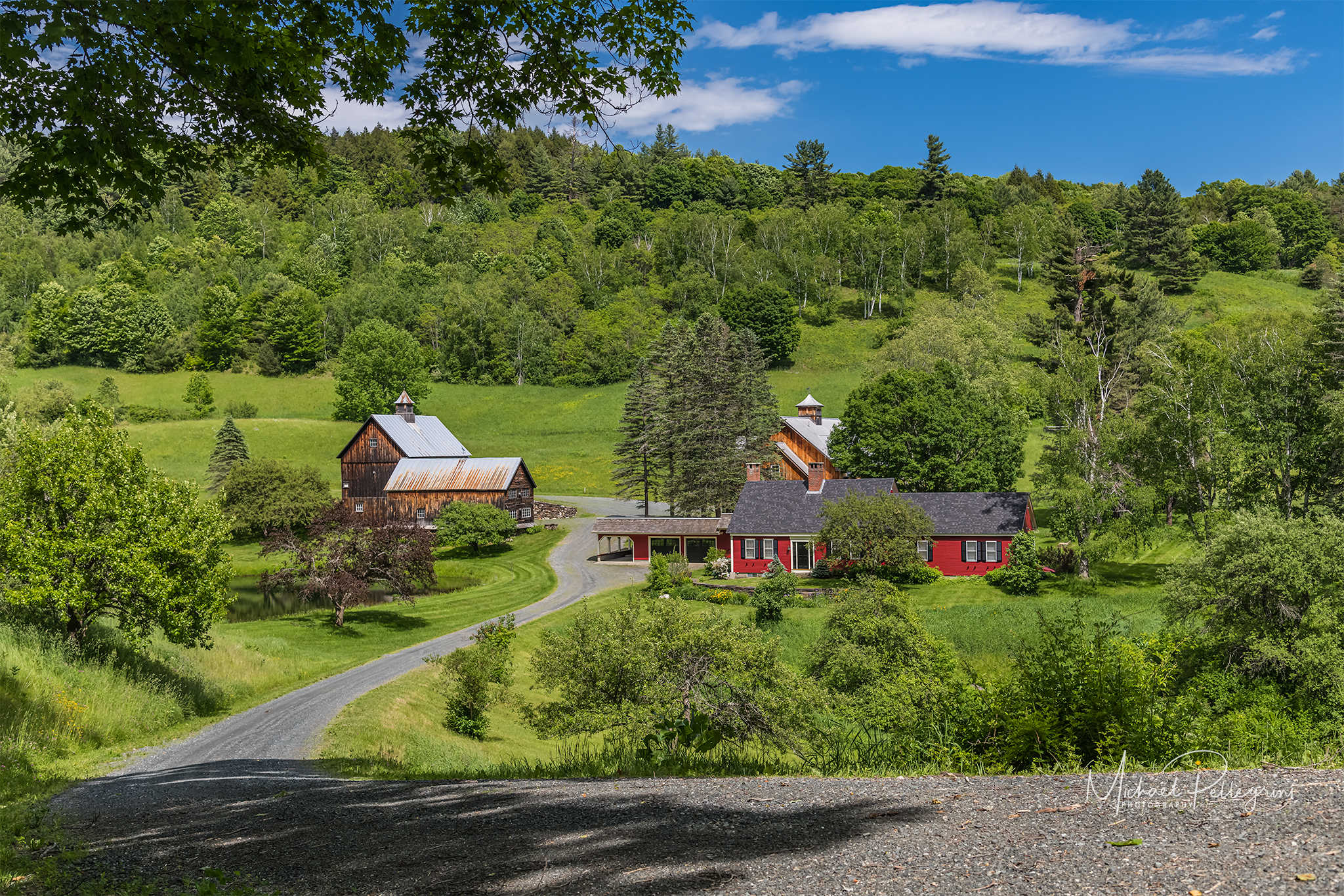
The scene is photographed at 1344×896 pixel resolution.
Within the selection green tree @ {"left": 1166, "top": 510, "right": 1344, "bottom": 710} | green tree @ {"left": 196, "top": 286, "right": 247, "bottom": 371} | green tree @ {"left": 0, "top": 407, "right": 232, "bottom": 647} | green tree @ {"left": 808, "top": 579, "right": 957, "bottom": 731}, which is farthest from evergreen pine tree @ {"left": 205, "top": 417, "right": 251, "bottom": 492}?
green tree @ {"left": 1166, "top": 510, "right": 1344, "bottom": 710}

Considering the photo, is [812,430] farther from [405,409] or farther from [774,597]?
[405,409]

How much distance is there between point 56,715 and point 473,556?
42320 millimetres

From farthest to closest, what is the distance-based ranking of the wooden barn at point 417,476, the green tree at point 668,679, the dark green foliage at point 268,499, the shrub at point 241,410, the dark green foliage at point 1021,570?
the shrub at point 241,410
the wooden barn at point 417,476
the dark green foliage at point 268,499
the dark green foliage at point 1021,570
the green tree at point 668,679

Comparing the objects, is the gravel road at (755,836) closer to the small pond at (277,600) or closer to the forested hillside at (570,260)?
the small pond at (277,600)

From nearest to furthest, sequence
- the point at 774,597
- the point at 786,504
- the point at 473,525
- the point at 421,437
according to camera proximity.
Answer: the point at 774,597 < the point at 786,504 < the point at 473,525 < the point at 421,437

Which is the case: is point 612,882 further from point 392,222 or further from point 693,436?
point 392,222

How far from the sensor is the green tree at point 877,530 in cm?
4444

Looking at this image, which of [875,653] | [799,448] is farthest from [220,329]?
[875,653]

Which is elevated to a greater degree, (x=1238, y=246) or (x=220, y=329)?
(x=1238, y=246)

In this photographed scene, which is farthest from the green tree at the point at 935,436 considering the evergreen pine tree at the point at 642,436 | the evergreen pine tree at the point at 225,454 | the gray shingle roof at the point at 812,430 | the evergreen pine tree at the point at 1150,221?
the evergreen pine tree at the point at 1150,221

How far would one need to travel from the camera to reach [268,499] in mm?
59219

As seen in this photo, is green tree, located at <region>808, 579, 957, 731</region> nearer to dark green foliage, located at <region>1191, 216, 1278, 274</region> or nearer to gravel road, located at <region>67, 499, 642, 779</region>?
gravel road, located at <region>67, 499, 642, 779</region>
